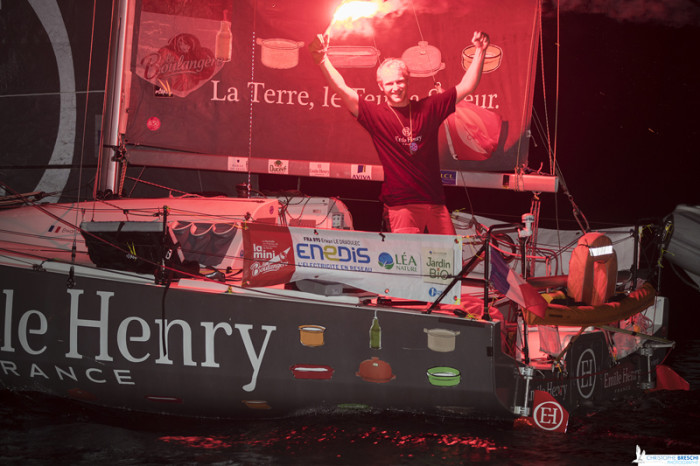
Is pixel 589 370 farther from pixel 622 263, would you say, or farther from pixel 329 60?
pixel 329 60

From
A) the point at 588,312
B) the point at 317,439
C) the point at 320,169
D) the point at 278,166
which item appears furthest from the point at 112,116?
the point at 588,312

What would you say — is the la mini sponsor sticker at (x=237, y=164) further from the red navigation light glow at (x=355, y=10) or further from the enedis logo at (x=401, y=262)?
the enedis logo at (x=401, y=262)

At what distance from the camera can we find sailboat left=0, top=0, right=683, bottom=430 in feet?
17.3

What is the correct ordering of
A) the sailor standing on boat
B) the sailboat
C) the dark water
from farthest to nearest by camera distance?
1. the sailor standing on boat
2. the sailboat
3. the dark water

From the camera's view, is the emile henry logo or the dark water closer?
the dark water

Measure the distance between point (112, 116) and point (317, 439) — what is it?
134 inches

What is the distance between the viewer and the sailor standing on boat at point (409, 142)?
20.8 feet

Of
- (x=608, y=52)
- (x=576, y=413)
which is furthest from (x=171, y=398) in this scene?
(x=608, y=52)

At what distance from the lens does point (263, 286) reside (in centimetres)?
536

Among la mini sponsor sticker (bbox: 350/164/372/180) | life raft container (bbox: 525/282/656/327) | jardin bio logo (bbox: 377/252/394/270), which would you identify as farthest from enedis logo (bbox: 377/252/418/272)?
la mini sponsor sticker (bbox: 350/164/372/180)

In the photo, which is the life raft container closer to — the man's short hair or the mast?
the man's short hair

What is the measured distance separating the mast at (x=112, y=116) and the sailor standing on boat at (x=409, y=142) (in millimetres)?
2028

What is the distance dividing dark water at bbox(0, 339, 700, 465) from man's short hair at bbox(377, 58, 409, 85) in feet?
9.55

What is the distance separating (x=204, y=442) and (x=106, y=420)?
2.85 ft
